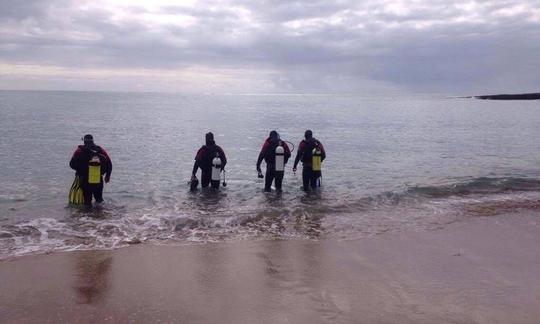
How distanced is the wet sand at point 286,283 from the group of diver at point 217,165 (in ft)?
12.6

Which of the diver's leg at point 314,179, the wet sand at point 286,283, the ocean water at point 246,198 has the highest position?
the diver's leg at point 314,179

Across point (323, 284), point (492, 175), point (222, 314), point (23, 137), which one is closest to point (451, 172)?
point (492, 175)

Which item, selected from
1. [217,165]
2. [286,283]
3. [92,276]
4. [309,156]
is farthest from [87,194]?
[286,283]

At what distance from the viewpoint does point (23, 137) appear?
110 feet

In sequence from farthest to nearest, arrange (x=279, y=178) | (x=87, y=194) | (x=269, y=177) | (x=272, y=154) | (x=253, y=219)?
(x=269, y=177) → (x=279, y=178) → (x=272, y=154) → (x=87, y=194) → (x=253, y=219)

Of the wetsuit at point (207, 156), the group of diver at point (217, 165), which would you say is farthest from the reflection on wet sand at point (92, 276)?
the wetsuit at point (207, 156)

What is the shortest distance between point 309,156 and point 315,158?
18cm

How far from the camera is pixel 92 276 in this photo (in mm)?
6727

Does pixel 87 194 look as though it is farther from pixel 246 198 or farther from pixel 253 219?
pixel 246 198

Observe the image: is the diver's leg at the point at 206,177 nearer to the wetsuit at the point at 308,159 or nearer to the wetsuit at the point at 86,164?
the wetsuit at the point at 308,159

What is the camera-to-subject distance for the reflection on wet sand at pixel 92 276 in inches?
237

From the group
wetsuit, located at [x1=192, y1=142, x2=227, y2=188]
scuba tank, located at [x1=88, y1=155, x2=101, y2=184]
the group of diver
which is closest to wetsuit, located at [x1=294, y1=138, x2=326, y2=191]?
the group of diver

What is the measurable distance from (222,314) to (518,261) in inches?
180

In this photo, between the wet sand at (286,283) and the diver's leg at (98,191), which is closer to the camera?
the wet sand at (286,283)
